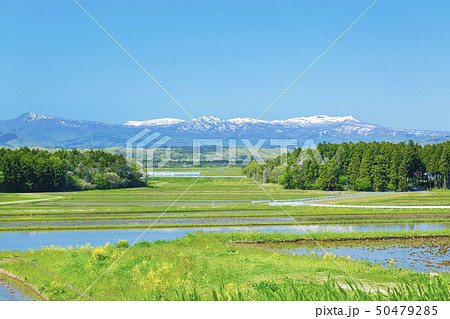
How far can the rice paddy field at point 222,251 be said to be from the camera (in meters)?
12.7

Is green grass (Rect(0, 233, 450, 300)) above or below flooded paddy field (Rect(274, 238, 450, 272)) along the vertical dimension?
above

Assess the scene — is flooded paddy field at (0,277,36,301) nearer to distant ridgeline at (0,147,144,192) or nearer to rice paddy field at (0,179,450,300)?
rice paddy field at (0,179,450,300)

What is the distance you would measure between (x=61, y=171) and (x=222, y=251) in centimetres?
5149

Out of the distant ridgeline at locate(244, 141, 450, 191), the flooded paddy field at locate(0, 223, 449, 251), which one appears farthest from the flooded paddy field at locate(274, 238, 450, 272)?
the distant ridgeline at locate(244, 141, 450, 191)

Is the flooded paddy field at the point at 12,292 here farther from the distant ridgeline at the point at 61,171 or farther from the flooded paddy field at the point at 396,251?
the distant ridgeline at the point at 61,171

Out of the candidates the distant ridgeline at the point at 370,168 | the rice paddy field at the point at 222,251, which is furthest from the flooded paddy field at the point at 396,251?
the distant ridgeline at the point at 370,168

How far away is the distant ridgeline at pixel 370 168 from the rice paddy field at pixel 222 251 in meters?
16.8

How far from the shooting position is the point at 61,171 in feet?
220

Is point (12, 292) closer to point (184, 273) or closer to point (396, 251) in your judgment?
point (184, 273)

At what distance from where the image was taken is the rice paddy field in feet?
41.7

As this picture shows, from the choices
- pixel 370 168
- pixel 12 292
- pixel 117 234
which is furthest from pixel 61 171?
pixel 12 292

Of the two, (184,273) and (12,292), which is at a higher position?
(184,273)

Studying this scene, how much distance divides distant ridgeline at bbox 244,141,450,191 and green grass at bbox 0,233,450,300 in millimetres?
53919
